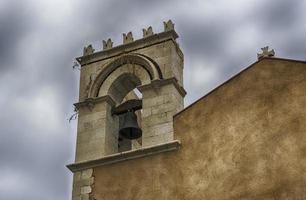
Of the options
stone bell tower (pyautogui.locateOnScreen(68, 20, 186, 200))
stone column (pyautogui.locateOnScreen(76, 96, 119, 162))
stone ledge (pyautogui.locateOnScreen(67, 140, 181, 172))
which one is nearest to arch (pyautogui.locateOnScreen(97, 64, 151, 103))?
stone bell tower (pyautogui.locateOnScreen(68, 20, 186, 200))

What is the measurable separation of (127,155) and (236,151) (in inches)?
79.4

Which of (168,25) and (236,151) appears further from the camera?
(168,25)

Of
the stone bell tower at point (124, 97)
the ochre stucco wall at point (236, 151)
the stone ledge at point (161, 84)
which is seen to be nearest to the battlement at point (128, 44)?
the stone bell tower at point (124, 97)

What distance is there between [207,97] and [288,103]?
151 centimetres

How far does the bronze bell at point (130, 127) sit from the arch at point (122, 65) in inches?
28.7

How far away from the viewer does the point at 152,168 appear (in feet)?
36.9

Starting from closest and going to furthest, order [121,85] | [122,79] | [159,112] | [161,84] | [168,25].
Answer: [159,112]
[161,84]
[168,25]
[122,79]
[121,85]

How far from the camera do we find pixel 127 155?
37.8ft

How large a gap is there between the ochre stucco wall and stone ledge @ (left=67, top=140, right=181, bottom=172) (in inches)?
3.3

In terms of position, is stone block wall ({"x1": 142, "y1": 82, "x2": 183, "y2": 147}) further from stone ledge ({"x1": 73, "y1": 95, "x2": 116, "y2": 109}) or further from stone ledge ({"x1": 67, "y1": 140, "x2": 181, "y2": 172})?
stone ledge ({"x1": 73, "y1": 95, "x2": 116, "y2": 109})

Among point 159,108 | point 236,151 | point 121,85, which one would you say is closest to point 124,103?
point 121,85

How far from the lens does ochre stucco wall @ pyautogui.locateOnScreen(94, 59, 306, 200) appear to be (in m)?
10.0

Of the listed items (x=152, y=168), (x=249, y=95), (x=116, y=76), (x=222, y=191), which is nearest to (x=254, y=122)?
(x=249, y=95)

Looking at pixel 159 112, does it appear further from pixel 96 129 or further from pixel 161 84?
pixel 96 129
